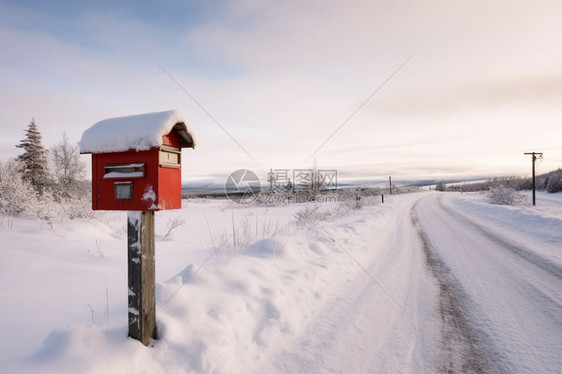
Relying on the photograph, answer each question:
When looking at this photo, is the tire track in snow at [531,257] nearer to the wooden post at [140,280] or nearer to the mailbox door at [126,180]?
the wooden post at [140,280]

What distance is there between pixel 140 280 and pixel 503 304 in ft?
15.8

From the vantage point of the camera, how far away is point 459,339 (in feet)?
10.4

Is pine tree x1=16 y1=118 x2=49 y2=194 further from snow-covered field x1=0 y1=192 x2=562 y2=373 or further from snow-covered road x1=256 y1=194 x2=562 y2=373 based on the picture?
snow-covered road x1=256 y1=194 x2=562 y2=373

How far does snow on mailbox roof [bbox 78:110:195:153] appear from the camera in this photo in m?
2.60

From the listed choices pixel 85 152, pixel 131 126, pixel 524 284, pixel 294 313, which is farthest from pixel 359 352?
pixel 524 284

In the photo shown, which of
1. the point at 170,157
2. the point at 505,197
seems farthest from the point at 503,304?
the point at 505,197

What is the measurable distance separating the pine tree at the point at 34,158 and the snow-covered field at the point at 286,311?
2210cm

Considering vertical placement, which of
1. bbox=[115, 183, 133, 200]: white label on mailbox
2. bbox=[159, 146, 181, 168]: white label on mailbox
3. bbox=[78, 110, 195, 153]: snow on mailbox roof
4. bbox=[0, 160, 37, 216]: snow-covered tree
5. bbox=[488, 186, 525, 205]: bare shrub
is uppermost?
bbox=[78, 110, 195, 153]: snow on mailbox roof

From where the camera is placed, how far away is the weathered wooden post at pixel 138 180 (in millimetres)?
2652

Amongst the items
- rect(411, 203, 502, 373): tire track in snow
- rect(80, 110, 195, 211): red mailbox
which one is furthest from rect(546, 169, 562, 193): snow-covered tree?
rect(80, 110, 195, 211): red mailbox

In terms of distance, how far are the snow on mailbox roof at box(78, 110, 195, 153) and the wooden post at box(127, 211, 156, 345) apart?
2.26 feet

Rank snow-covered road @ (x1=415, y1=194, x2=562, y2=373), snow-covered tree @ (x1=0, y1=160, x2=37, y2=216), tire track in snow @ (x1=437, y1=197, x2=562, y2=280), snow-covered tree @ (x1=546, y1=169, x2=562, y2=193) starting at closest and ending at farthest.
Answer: snow-covered road @ (x1=415, y1=194, x2=562, y2=373)
tire track in snow @ (x1=437, y1=197, x2=562, y2=280)
snow-covered tree @ (x1=0, y1=160, x2=37, y2=216)
snow-covered tree @ (x1=546, y1=169, x2=562, y2=193)

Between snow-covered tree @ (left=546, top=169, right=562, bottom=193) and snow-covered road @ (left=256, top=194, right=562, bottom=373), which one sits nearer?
snow-covered road @ (left=256, top=194, right=562, bottom=373)

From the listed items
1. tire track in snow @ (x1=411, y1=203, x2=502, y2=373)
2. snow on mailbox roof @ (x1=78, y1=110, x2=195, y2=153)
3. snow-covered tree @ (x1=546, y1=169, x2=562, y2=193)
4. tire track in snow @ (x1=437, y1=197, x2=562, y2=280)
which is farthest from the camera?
snow-covered tree @ (x1=546, y1=169, x2=562, y2=193)
